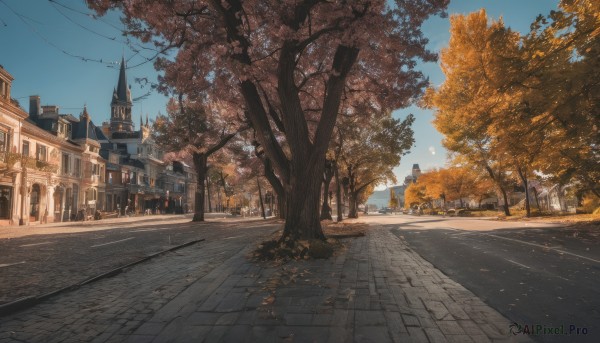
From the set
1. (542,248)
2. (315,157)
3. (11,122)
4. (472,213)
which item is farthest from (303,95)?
(472,213)

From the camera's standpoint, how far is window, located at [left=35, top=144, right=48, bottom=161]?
34969mm

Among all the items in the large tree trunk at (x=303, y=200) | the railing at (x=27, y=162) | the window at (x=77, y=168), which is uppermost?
the window at (x=77, y=168)

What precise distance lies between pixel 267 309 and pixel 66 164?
4504cm

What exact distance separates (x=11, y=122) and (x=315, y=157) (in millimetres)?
29830

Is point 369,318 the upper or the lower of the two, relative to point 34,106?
lower

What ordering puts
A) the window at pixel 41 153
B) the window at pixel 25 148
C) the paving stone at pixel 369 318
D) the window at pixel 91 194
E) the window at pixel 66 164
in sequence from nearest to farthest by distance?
1. the paving stone at pixel 369 318
2. the window at pixel 25 148
3. the window at pixel 41 153
4. the window at pixel 66 164
5. the window at pixel 91 194

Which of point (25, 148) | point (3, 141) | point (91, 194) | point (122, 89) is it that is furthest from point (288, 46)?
point (122, 89)

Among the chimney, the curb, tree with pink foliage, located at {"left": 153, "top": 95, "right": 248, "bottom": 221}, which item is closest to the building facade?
the chimney

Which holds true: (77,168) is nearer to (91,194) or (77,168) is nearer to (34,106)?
(91,194)

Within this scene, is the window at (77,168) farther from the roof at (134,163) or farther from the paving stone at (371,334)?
the paving stone at (371,334)

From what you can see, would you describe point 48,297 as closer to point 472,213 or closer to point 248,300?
point 248,300

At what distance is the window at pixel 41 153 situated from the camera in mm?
34969

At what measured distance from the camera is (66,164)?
41.9 metres

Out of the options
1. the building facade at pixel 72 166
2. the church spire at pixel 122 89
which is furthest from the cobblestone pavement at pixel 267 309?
the church spire at pixel 122 89
